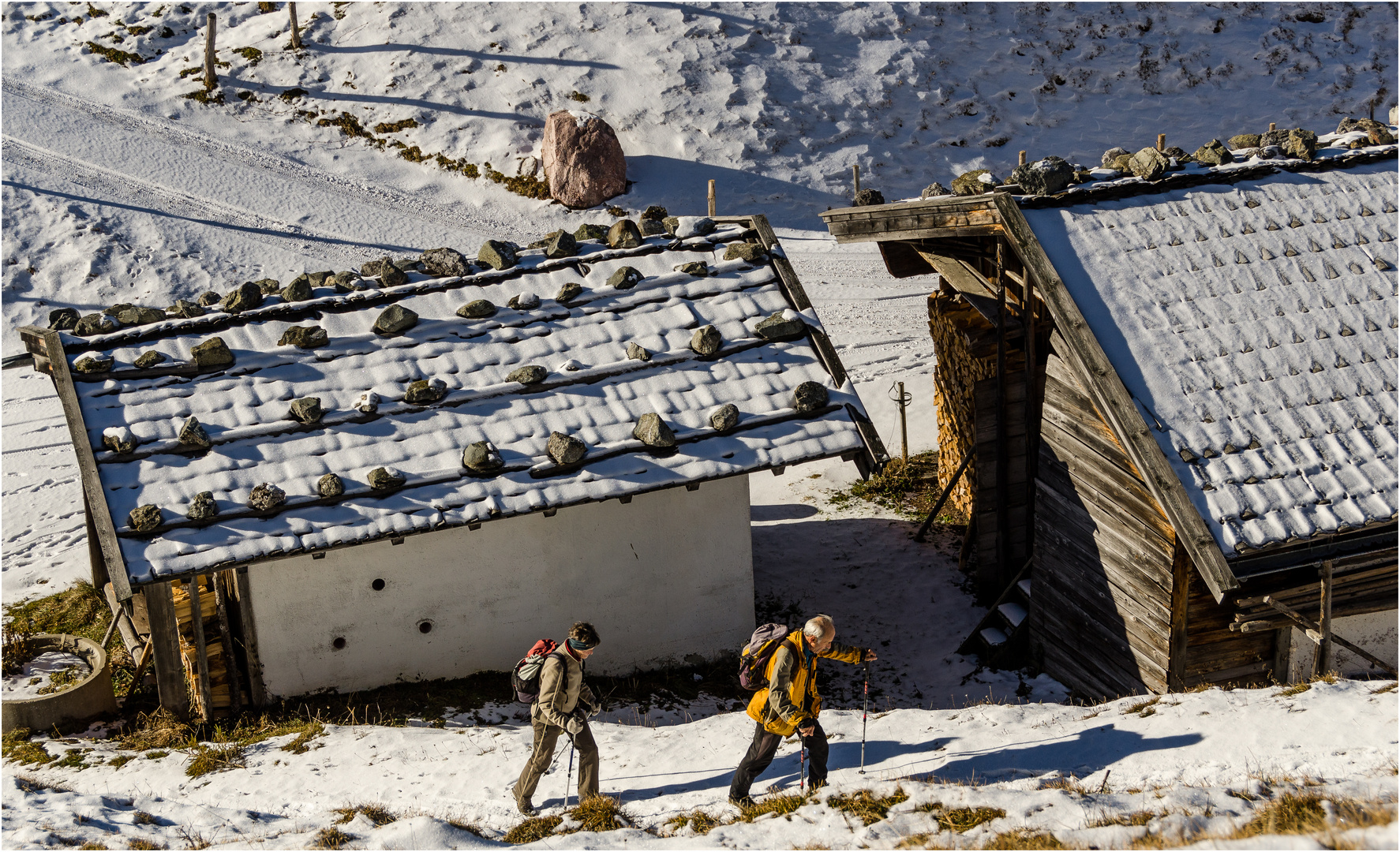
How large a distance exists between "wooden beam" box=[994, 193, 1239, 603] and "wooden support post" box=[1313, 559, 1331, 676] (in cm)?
92

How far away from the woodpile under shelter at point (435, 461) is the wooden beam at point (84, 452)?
3cm

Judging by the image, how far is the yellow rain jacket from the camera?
7.75 metres

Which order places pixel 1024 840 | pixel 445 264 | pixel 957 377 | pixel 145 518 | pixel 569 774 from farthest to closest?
pixel 957 377, pixel 445 264, pixel 145 518, pixel 569 774, pixel 1024 840

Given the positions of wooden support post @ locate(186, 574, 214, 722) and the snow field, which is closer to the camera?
the snow field

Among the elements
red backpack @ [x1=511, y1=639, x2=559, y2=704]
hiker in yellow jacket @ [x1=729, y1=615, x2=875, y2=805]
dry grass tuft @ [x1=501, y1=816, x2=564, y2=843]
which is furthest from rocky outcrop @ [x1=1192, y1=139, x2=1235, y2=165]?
dry grass tuft @ [x1=501, y1=816, x2=564, y2=843]

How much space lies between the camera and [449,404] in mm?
10750

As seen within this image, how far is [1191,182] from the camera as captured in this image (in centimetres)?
1069

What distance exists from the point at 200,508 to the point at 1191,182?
9493 mm

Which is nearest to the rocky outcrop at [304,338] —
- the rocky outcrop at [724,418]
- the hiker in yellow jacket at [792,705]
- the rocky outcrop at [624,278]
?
the rocky outcrop at [624,278]

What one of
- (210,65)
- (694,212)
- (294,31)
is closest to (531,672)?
(694,212)

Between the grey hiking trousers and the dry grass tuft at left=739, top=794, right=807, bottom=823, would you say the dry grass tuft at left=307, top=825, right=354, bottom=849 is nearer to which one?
the grey hiking trousers

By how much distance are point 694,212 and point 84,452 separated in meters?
18.4

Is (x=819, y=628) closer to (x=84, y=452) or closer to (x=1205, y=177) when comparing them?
(x=1205, y=177)

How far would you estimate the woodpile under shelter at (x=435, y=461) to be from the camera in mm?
9906
